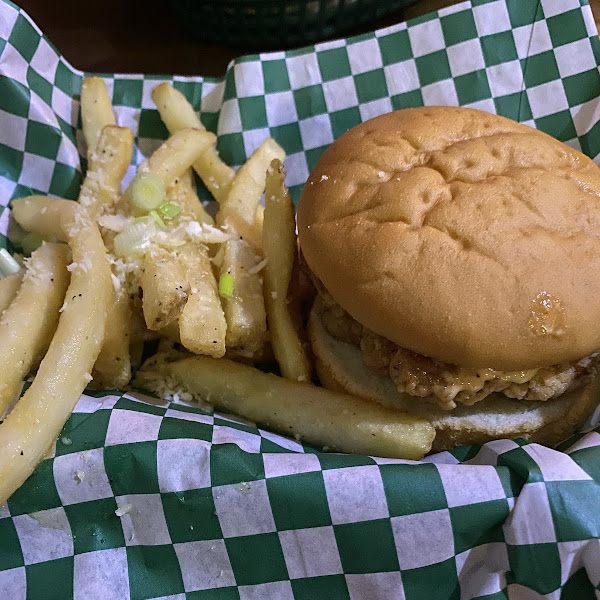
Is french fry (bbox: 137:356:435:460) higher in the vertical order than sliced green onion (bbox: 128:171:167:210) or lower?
lower

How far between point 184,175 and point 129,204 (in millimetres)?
392

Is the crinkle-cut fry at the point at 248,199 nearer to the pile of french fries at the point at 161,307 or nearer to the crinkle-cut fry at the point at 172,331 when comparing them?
the pile of french fries at the point at 161,307

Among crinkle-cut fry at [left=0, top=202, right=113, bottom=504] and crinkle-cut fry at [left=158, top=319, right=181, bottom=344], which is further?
crinkle-cut fry at [left=158, top=319, right=181, bottom=344]

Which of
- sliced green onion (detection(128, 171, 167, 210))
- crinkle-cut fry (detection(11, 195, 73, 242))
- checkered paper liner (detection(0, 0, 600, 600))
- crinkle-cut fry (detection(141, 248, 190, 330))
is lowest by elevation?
checkered paper liner (detection(0, 0, 600, 600))

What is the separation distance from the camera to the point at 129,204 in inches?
75.5

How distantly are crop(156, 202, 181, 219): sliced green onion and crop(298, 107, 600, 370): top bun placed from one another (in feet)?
1.57

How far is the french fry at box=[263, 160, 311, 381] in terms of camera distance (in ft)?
5.98

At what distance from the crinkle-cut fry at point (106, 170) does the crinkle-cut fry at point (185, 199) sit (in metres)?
0.20

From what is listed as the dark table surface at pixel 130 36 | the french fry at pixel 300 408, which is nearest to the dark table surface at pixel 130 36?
the dark table surface at pixel 130 36

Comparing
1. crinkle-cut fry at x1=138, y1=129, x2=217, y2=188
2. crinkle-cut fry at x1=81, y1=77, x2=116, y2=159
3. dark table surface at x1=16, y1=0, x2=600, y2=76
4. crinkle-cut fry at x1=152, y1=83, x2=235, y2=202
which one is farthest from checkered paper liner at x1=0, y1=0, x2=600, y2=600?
dark table surface at x1=16, y1=0, x2=600, y2=76

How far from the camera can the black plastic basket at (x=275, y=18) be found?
111 inches

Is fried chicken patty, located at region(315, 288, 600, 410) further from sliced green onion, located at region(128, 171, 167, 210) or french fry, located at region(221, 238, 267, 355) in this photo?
sliced green onion, located at region(128, 171, 167, 210)

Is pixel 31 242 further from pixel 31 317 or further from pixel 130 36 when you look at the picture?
pixel 130 36

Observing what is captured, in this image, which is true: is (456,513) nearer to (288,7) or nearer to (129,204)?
(129,204)
